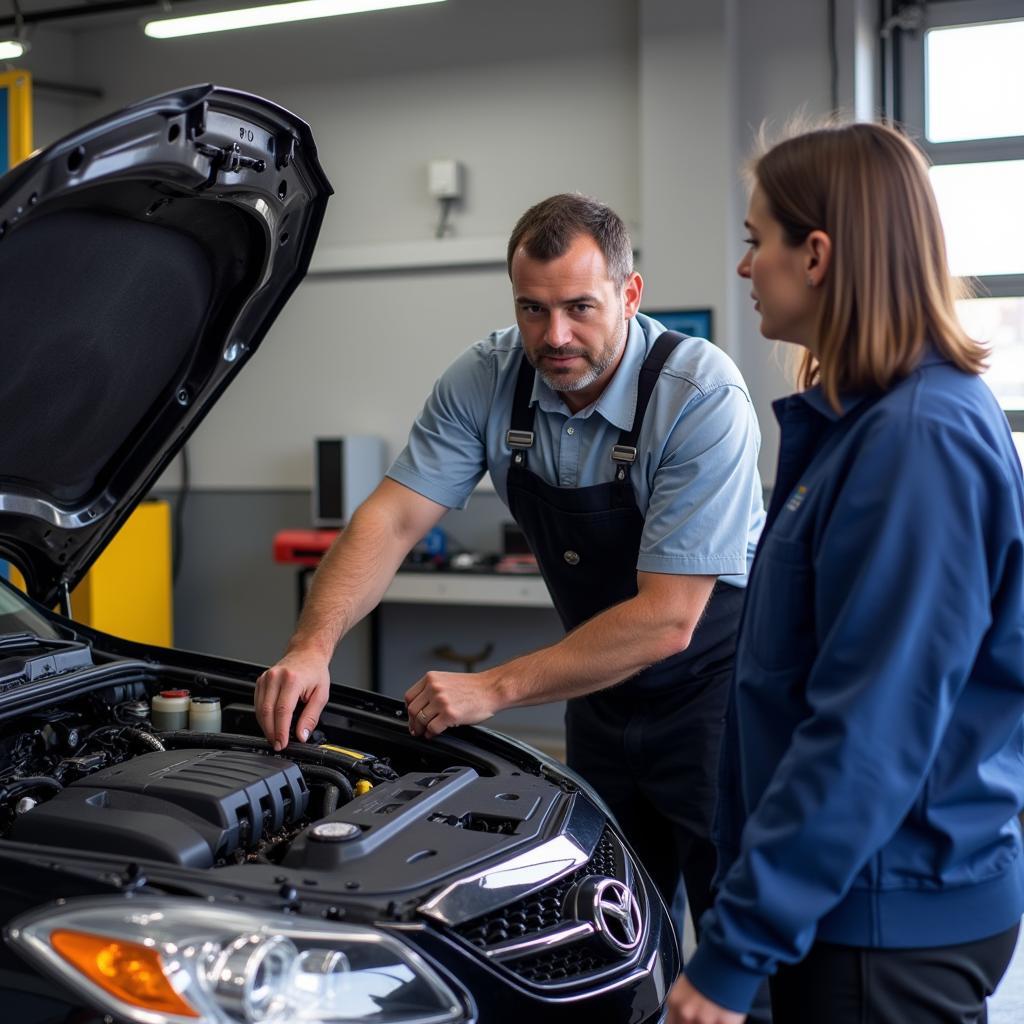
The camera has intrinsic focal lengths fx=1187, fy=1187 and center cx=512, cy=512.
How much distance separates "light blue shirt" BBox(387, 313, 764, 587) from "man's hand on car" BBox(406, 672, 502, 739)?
32cm

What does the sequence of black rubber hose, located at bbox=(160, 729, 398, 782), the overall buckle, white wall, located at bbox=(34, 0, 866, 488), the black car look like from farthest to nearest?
white wall, located at bbox=(34, 0, 866, 488)
the overall buckle
black rubber hose, located at bbox=(160, 729, 398, 782)
the black car

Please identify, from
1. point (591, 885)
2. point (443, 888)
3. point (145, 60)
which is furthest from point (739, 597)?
point (145, 60)

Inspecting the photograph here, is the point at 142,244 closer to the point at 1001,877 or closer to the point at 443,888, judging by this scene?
the point at 443,888

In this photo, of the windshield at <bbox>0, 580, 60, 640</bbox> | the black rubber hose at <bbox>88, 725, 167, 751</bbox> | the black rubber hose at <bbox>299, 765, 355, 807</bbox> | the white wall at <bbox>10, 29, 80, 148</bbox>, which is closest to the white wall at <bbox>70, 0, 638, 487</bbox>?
the white wall at <bbox>10, 29, 80, 148</bbox>

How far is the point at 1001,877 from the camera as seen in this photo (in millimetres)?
1078

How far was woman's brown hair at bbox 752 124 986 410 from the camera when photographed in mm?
1041

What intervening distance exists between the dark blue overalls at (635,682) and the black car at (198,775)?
28cm

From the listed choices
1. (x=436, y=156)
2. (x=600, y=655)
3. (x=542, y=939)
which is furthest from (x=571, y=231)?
(x=436, y=156)

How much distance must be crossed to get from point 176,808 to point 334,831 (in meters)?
0.22

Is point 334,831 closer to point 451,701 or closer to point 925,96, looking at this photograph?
point 451,701

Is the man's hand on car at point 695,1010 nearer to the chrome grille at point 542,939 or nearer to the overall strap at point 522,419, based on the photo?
the chrome grille at point 542,939

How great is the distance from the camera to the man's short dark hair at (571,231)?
1.80m

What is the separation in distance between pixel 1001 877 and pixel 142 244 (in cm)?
Answer: 134

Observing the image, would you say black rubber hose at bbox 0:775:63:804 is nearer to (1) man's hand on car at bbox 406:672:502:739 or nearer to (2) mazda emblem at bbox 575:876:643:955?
(1) man's hand on car at bbox 406:672:502:739
